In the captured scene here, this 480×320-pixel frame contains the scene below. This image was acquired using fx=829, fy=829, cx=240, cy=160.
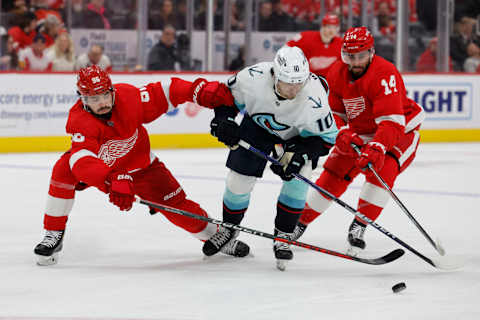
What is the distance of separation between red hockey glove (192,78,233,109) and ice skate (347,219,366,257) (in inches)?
34.0

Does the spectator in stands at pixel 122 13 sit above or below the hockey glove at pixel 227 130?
above

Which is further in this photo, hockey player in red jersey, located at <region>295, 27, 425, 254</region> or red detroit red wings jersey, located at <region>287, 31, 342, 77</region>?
red detroit red wings jersey, located at <region>287, 31, 342, 77</region>

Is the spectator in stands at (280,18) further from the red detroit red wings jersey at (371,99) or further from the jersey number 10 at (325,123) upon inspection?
the jersey number 10 at (325,123)

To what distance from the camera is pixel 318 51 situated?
7125 mm

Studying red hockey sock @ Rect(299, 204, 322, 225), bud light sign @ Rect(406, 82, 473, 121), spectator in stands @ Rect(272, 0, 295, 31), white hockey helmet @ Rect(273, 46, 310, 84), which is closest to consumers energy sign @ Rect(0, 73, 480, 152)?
bud light sign @ Rect(406, 82, 473, 121)

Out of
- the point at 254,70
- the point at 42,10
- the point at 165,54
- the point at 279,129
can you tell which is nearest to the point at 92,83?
the point at 254,70

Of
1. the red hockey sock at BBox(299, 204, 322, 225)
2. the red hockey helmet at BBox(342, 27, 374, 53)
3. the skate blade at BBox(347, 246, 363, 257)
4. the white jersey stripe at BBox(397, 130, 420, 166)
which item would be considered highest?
the red hockey helmet at BBox(342, 27, 374, 53)

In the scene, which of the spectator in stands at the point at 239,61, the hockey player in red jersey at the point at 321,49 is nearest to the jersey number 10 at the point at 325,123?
the hockey player in red jersey at the point at 321,49

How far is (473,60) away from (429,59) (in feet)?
1.79

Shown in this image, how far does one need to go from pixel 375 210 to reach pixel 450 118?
5464 mm

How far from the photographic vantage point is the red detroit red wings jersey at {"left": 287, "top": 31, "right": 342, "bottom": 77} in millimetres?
7102

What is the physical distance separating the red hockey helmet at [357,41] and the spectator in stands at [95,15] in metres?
4.58

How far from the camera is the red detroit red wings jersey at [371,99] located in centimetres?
367

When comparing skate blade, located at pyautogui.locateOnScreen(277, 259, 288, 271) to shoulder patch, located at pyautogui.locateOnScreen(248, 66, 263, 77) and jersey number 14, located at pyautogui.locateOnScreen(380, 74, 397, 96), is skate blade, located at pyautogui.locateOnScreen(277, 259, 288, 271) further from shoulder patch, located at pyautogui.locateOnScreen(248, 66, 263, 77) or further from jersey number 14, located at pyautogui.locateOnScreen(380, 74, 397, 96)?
jersey number 14, located at pyautogui.locateOnScreen(380, 74, 397, 96)
